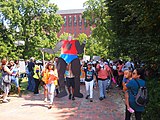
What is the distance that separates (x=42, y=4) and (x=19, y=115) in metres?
34.2

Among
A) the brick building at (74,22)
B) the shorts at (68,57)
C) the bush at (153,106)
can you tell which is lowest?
the bush at (153,106)

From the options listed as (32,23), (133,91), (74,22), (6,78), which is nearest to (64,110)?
(6,78)

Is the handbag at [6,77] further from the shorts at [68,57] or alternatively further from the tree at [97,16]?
the tree at [97,16]

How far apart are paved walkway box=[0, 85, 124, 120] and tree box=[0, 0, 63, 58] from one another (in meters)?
28.8

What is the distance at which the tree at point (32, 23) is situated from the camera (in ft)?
124

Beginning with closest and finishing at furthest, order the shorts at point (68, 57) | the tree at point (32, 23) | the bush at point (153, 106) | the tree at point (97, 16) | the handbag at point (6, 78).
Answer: the bush at point (153, 106)
the handbag at point (6, 78)
the shorts at point (68, 57)
the tree at point (97, 16)
the tree at point (32, 23)

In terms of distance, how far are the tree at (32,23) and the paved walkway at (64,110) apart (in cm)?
2885

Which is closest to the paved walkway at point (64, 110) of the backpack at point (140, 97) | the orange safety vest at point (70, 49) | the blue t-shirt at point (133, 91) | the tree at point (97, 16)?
the orange safety vest at point (70, 49)

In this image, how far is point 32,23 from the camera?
127 ft

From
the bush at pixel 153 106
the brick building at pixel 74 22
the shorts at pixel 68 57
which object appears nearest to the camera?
the bush at pixel 153 106

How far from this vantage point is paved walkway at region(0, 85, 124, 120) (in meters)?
7.38

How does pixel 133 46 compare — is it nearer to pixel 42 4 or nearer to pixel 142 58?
pixel 142 58

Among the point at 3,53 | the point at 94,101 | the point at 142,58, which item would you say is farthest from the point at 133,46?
the point at 3,53

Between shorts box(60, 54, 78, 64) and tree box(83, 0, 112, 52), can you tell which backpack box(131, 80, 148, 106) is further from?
tree box(83, 0, 112, 52)
